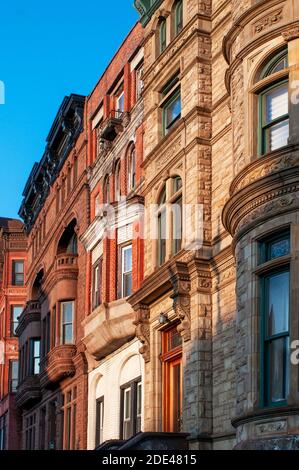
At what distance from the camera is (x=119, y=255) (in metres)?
33.9

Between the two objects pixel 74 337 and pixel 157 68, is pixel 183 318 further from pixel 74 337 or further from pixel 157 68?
pixel 74 337

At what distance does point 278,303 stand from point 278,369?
130cm

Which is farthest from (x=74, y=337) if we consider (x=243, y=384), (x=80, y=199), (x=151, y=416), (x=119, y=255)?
(x=243, y=384)

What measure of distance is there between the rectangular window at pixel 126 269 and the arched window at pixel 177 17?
7323 millimetres

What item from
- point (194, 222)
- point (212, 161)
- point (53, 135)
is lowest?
point (194, 222)

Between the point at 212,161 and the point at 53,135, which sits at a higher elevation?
the point at 53,135

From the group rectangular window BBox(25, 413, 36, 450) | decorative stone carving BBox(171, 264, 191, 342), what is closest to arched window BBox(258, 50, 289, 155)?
decorative stone carving BBox(171, 264, 191, 342)

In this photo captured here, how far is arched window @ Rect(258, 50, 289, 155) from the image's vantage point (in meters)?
21.0

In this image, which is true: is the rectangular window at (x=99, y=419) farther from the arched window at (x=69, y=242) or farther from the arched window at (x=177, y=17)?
the arched window at (x=177, y=17)

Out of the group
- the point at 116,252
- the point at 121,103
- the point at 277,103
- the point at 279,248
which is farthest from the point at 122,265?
the point at 279,248

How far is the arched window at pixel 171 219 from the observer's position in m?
28.4

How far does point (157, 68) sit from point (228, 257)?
8.67 m

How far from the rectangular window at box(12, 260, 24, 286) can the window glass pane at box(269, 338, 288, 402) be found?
44841 millimetres

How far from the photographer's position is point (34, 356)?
1966 inches
